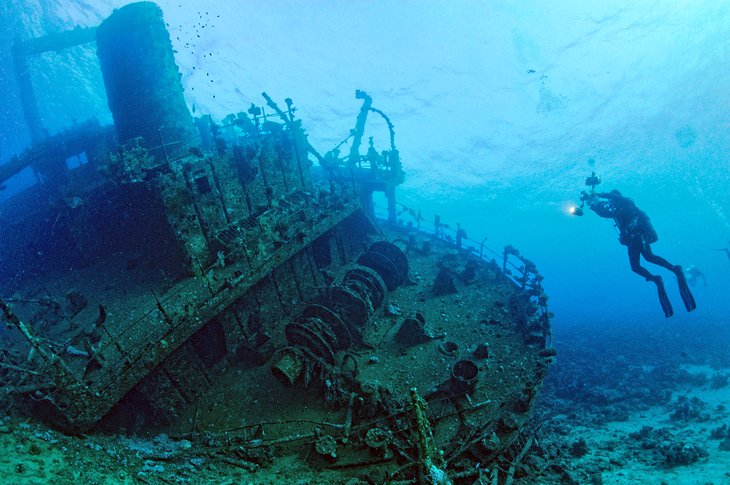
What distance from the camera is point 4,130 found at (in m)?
52.4

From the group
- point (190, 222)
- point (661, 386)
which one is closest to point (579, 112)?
point (661, 386)

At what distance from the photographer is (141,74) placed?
15969 millimetres

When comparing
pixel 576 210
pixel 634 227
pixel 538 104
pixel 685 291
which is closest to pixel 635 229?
pixel 634 227

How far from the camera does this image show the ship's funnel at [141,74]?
15594 mm

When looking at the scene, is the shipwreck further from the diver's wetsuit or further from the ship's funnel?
the diver's wetsuit

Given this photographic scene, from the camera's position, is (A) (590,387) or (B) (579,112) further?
(B) (579,112)

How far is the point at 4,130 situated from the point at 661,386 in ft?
262

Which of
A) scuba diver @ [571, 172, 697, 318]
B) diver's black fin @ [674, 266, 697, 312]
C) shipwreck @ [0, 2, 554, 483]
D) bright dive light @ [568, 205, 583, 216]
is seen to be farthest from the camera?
scuba diver @ [571, 172, 697, 318]

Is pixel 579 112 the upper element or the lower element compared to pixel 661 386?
upper

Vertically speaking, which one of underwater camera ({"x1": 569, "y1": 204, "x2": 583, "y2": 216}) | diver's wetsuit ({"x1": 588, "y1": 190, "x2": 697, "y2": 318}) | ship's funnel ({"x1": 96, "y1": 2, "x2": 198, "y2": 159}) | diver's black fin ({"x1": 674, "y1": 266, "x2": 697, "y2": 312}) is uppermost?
ship's funnel ({"x1": 96, "y1": 2, "x2": 198, "y2": 159})

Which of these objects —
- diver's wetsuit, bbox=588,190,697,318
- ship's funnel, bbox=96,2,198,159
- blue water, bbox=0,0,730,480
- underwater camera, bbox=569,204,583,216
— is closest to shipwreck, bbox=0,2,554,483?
ship's funnel, bbox=96,2,198,159

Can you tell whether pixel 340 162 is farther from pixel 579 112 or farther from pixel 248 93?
pixel 579 112

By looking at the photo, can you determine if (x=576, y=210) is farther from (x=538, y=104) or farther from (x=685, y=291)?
(x=538, y=104)

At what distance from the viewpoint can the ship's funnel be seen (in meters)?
15.6
